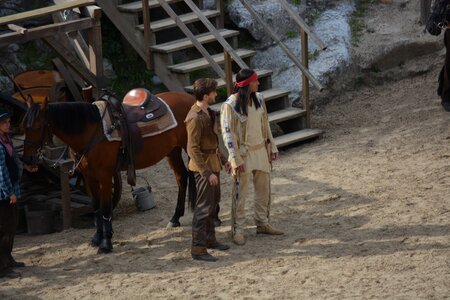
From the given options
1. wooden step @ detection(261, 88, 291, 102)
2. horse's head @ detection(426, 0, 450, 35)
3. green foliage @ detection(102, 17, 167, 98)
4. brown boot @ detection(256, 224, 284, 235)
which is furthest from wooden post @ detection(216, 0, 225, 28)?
brown boot @ detection(256, 224, 284, 235)

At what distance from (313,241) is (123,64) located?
6.33 m

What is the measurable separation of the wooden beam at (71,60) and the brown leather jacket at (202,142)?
2.69m

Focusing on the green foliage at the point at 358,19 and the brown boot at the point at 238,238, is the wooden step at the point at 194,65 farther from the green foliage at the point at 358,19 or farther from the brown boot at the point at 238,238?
the brown boot at the point at 238,238

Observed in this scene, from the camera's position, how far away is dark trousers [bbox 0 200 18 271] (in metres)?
9.47

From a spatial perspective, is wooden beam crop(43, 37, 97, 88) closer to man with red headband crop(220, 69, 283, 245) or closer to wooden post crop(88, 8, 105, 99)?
wooden post crop(88, 8, 105, 99)

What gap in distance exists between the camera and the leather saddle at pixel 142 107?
413 inches

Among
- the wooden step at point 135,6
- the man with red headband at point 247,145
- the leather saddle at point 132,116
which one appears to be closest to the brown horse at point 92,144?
the leather saddle at point 132,116

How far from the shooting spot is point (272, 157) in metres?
9.98

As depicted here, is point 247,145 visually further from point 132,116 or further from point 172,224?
point 172,224

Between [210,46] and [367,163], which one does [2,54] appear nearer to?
[210,46]

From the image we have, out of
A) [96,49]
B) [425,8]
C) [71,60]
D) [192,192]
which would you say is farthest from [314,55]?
[192,192]

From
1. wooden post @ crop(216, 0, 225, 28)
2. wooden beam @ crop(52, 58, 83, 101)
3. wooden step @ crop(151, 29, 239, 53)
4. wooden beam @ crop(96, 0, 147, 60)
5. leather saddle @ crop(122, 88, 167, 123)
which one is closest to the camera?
leather saddle @ crop(122, 88, 167, 123)

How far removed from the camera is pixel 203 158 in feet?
31.1

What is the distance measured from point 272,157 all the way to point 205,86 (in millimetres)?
1121
